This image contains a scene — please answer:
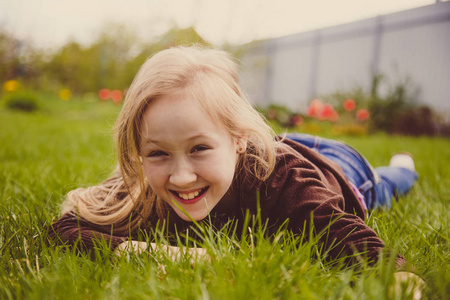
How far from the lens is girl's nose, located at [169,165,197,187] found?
1.30 metres

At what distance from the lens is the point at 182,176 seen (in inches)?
51.4

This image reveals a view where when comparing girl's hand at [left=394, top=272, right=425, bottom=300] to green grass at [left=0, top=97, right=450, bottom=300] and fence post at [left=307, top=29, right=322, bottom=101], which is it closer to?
green grass at [left=0, top=97, right=450, bottom=300]

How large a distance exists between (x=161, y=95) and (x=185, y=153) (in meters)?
0.23

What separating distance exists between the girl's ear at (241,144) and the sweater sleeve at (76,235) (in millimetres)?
571

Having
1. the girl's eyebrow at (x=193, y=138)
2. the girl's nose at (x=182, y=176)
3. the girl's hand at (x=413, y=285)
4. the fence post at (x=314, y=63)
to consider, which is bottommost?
the girl's hand at (x=413, y=285)

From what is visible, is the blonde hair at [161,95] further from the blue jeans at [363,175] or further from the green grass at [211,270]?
the blue jeans at [363,175]

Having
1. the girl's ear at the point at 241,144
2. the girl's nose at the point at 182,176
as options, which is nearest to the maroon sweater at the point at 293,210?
the girl's ear at the point at 241,144

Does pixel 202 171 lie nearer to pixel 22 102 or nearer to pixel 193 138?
pixel 193 138

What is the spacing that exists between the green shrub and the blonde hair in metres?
9.84

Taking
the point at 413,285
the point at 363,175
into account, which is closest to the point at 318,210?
the point at 413,285

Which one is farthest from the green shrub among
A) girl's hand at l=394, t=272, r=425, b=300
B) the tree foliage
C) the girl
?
girl's hand at l=394, t=272, r=425, b=300

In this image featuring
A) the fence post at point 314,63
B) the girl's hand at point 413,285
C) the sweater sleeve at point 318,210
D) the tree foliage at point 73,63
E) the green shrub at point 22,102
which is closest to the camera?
the girl's hand at point 413,285

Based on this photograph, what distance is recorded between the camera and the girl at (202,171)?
51.3 inches

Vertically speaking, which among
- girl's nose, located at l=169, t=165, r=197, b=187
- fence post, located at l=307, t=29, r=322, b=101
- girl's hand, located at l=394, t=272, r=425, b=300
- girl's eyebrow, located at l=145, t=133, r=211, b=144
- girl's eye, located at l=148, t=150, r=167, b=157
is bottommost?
girl's hand, located at l=394, t=272, r=425, b=300
